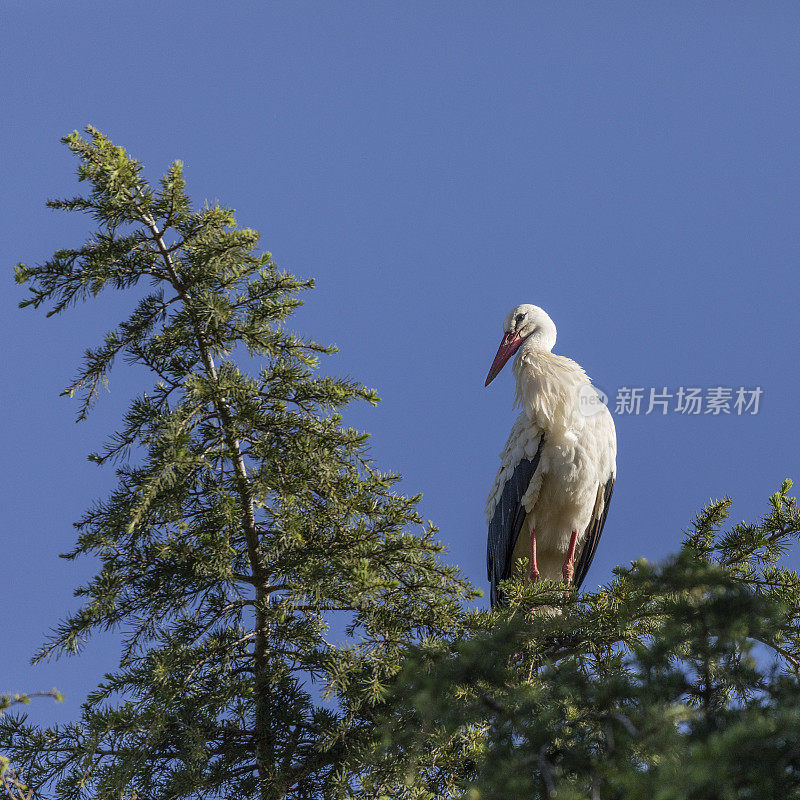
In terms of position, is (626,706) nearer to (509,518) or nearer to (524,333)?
(509,518)

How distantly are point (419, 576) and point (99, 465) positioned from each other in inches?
64.9

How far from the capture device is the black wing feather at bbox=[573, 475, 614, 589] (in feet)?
21.1

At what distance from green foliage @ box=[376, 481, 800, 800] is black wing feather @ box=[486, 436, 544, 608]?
251 cm

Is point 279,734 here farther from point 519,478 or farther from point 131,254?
point 519,478

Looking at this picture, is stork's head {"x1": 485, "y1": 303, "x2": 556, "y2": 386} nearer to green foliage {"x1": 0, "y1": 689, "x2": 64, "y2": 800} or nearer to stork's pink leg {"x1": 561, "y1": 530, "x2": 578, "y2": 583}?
stork's pink leg {"x1": 561, "y1": 530, "x2": 578, "y2": 583}

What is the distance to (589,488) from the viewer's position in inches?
239

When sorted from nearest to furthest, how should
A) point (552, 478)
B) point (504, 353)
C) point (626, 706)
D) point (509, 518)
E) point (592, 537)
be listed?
point (626, 706) < point (552, 478) < point (509, 518) < point (592, 537) < point (504, 353)

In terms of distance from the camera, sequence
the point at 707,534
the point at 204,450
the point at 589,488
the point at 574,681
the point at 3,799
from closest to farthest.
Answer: the point at 574,681, the point at 3,799, the point at 204,450, the point at 707,534, the point at 589,488

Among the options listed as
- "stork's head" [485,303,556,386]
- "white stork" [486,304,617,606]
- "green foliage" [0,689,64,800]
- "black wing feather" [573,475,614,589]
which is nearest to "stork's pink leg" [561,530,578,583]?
"white stork" [486,304,617,606]

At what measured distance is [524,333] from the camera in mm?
7148

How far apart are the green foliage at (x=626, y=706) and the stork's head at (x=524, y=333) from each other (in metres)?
3.70

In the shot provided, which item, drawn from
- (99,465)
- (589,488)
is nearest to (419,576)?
(99,465)

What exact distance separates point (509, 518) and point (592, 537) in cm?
79

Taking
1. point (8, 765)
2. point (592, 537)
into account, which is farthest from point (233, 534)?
point (592, 537)
